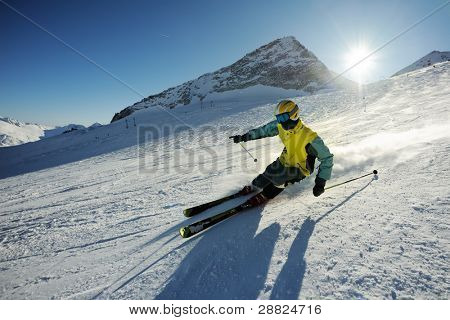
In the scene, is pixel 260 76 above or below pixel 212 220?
above

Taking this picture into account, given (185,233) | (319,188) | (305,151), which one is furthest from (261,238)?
(305,151)

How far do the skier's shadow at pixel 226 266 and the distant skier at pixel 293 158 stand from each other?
1150mm

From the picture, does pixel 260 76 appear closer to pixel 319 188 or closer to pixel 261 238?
pixel 319 188

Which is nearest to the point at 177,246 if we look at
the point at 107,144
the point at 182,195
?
the point at 182,195

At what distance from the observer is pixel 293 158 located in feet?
17.5

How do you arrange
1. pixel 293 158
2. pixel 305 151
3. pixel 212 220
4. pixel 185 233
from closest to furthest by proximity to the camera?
pixel 185 233
pixel 212 220
pixel 305 151
pixel 293 158

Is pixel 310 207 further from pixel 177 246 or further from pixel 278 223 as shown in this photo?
pixel 177 246

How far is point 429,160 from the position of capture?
15.6 ft

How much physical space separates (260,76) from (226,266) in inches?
2986

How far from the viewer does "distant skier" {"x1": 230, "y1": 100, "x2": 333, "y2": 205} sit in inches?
185

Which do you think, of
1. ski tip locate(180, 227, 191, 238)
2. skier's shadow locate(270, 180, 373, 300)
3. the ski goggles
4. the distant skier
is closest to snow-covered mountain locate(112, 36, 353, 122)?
the distant skier

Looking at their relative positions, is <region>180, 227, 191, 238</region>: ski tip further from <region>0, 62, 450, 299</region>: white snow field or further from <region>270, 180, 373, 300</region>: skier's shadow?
<region>270, 180, 373, 300</region>: skier's shadow

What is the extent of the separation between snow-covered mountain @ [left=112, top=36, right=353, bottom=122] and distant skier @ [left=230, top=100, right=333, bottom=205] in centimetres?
5695

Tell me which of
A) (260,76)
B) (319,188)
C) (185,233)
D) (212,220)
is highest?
(260,76)
